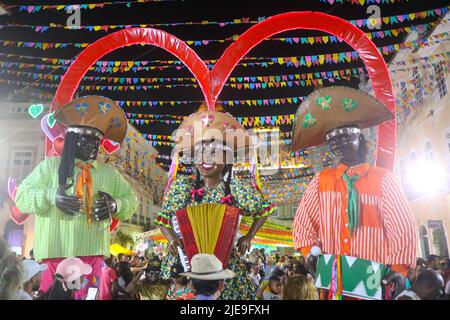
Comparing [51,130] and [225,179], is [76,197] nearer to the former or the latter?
[51,130]

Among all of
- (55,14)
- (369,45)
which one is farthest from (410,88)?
(55,14)

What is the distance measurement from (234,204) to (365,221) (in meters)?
1.08

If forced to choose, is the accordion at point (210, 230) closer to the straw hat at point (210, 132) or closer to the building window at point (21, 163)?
the straw hat at point (210, 132)

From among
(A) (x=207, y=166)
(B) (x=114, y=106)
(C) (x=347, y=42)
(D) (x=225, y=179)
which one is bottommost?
(D) (x=225, y=179)

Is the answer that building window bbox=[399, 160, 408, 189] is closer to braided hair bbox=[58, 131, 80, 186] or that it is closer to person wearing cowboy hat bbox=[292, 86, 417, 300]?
person wearing cowboy hat bbox=[292, 86, 417, 300]

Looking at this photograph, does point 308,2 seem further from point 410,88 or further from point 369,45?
point 410,88

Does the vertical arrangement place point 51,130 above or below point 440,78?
below

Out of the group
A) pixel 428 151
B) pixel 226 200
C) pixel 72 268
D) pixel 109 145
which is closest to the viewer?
pixel 72 268

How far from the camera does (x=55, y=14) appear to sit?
24.4 ft

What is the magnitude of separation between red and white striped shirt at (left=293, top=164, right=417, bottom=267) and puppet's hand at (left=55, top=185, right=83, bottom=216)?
1882 mm

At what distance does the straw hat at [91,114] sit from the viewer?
11.2 feet

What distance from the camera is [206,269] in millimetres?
2566

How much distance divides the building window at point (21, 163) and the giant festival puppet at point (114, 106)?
13.7 meters

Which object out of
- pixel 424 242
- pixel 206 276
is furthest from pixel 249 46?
pixel 424 242
